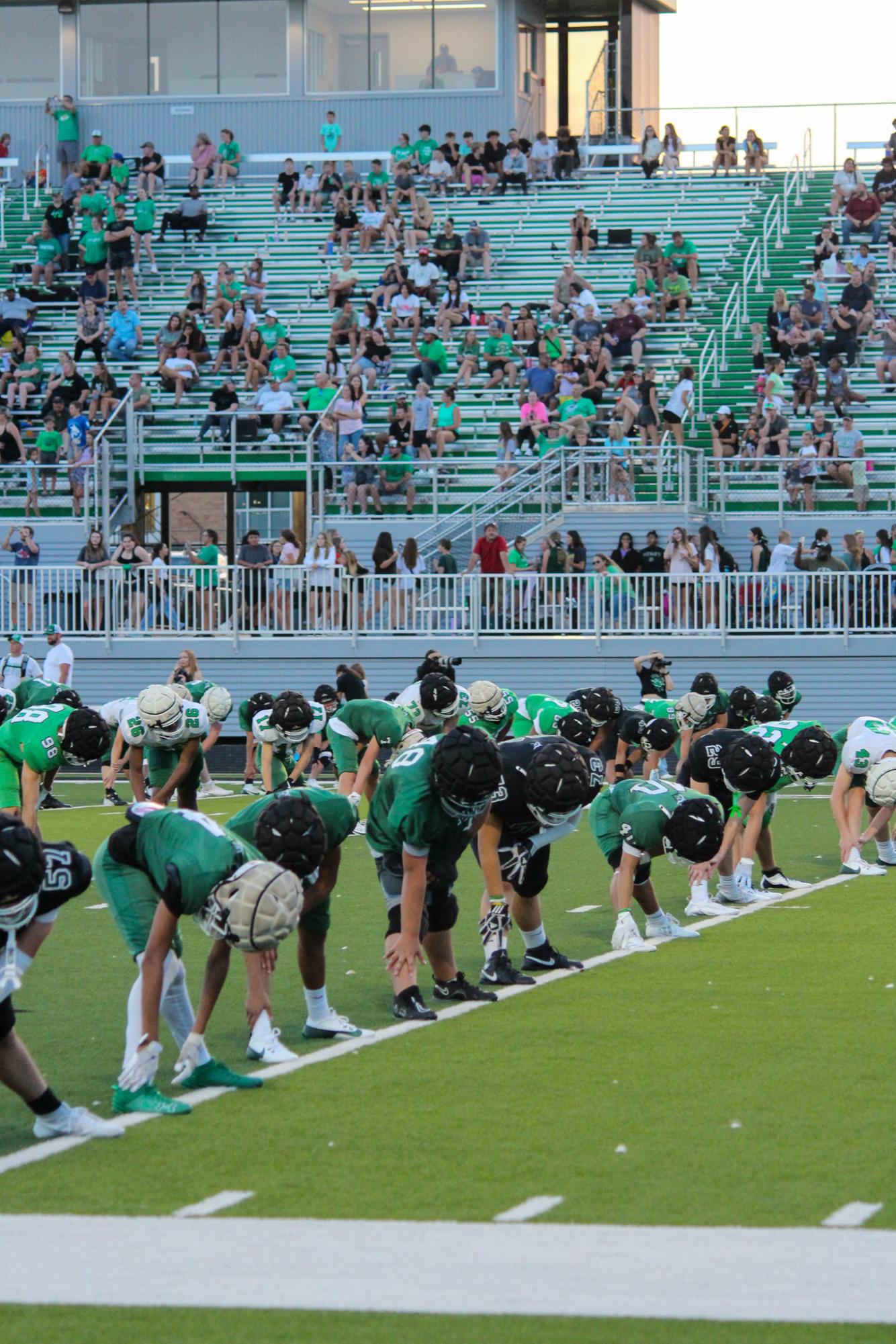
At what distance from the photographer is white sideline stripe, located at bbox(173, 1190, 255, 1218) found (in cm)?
636

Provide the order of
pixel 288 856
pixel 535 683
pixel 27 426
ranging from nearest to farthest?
pixel 288 856 → pixel 535 683 → pixel 27 426

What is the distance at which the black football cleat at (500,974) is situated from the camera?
10.5m

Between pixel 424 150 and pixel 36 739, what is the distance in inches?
1067

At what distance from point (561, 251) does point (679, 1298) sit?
31.9m

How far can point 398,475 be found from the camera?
30.0m

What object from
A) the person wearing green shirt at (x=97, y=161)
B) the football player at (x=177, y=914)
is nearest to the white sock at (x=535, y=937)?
the football player at (x=177, y=914)

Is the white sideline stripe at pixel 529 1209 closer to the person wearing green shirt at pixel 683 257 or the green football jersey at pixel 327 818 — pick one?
the green football jersey at pixel 327 818

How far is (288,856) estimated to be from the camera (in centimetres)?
775

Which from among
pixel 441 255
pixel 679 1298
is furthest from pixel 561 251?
pixel 679 1298

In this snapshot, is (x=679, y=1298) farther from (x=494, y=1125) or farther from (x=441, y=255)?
(x=441, y=255)

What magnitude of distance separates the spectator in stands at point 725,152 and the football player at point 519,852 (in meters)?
29.3

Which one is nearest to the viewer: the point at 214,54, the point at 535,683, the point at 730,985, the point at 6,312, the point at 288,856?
the point at 288,856

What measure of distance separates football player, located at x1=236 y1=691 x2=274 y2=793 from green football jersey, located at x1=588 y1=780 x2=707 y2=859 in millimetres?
7750

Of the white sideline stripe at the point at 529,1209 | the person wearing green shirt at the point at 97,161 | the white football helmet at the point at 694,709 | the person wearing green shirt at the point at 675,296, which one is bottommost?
the white sideline stripe at the point at 529,1209
